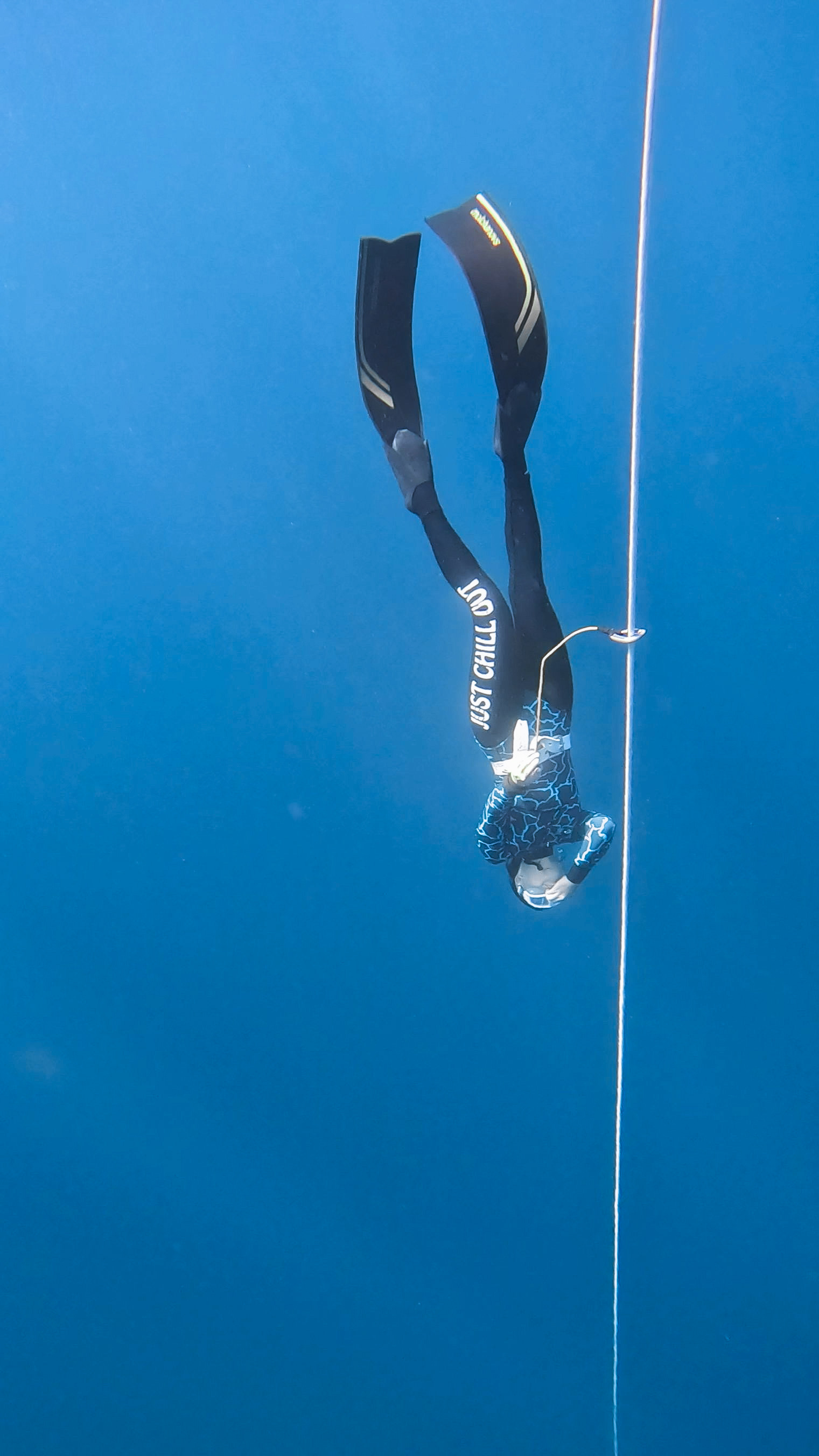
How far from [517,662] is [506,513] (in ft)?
0.70

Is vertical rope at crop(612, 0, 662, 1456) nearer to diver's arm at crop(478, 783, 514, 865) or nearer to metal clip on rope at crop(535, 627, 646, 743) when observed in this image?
metal clip on rope at crop(535, 627, 646, 743)

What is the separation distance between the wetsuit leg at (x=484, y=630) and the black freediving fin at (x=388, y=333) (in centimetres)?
15

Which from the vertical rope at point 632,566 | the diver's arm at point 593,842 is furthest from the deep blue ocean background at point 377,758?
the diver's arm at point 593,842

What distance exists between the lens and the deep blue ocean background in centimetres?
Result: 108

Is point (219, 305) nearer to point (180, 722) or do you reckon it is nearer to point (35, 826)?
point (180, 722)

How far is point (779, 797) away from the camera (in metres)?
1.42

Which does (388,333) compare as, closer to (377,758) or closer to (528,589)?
(528,589)

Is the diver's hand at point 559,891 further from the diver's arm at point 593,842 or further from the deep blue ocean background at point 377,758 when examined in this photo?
the deep blue ocean background at point 377,758

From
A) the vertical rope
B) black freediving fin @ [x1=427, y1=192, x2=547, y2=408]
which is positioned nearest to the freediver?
black freediving fin @ [x1=427, y1=192, x2=547, y2=408]

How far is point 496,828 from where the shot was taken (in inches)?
50.2

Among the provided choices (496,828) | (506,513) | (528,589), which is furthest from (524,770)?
(506,513)

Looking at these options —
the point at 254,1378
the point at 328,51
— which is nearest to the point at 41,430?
the point at 328,51

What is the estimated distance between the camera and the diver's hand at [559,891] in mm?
1340

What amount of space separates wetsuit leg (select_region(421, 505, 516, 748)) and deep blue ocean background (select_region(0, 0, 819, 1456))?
95 mm
